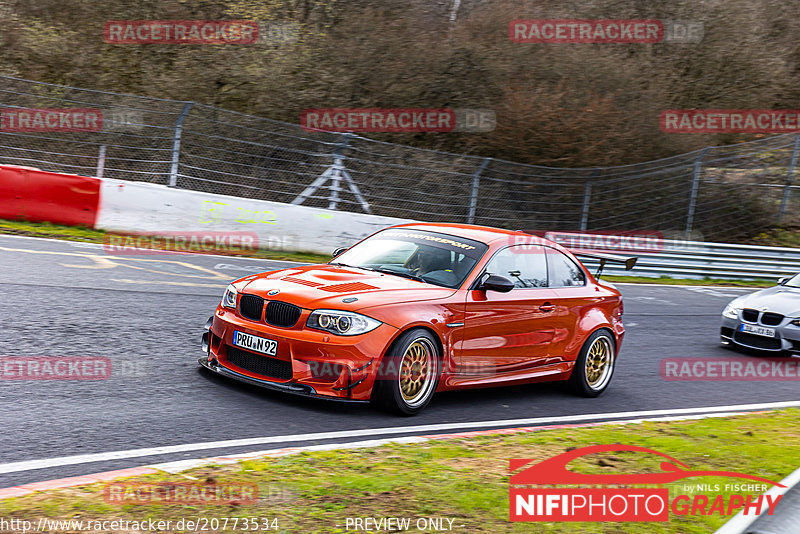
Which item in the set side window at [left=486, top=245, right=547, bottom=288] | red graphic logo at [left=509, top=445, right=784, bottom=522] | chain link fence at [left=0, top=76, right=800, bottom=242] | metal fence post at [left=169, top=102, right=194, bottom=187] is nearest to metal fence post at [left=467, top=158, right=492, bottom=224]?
chain link fence at [left=0, top=76, right=800, bottom=242]

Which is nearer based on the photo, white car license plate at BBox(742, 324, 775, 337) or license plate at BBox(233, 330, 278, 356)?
license plate at BBox(233, 330, 278, 356)

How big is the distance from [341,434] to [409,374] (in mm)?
918

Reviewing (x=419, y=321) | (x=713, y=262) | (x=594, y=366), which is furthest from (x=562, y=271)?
(x=713, y=262)

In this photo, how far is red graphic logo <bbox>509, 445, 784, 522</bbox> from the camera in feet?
15.4

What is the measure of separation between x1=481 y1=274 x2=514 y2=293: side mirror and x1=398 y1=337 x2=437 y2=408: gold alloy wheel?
852mm

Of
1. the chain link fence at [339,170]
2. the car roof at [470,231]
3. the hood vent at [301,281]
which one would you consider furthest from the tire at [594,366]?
the chain link fence at [339,170]

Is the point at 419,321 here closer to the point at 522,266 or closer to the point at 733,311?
the point at 522,266

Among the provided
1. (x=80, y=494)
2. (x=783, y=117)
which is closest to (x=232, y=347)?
(x=80, y=494)

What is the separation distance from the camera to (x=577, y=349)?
8359mm

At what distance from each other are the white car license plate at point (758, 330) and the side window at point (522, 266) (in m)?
4.92

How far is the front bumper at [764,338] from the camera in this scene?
1130 cm

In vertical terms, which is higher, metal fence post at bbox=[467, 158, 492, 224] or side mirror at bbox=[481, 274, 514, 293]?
metal fence post at bbox=[467, 158, 492, 224]

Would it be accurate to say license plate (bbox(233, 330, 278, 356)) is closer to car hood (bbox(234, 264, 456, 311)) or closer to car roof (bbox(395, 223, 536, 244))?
car hood (bbox(234, 264, 456, 311))

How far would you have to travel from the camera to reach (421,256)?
300 inches
